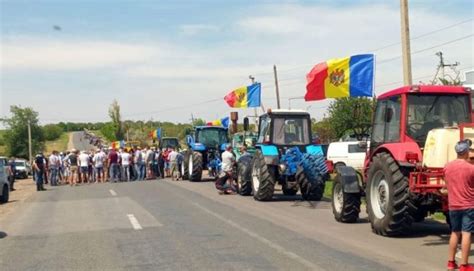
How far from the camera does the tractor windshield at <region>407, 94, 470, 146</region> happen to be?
997 centimetres

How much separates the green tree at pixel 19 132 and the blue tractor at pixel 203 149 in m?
59.5

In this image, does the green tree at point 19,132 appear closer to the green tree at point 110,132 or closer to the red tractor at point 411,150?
the green tree at point 110,132

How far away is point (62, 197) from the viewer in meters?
19.8

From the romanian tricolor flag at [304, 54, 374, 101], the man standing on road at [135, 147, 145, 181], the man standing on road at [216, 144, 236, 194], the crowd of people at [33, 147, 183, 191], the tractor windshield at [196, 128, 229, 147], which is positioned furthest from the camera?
the man standing on road at [135, 147, 145, 181]

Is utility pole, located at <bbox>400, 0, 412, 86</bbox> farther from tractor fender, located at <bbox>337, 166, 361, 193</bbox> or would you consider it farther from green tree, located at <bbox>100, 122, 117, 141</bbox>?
green tree, located at <bbox>100, 122, 117, 141</bbox>

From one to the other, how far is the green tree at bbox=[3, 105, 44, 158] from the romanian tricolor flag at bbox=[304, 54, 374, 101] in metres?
69.1

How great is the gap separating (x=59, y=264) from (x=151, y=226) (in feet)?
11.7

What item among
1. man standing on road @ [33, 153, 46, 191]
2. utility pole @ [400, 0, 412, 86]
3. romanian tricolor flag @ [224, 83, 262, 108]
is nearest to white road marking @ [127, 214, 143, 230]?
utility pole @ [400, 0, 412, 86]

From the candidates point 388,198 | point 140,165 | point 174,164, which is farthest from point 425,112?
point 140,165

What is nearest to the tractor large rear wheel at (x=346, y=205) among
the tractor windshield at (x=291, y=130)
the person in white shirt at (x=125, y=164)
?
the tractor windshield at (x=291, y=130)

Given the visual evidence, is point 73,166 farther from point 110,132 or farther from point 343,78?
point 110,132

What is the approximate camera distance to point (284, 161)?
53.1 feet

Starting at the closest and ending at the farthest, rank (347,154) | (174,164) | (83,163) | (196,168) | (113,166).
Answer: (196,168), (347,154), (83,163), (113,166), (174,164)

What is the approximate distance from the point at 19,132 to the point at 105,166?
58.0m
